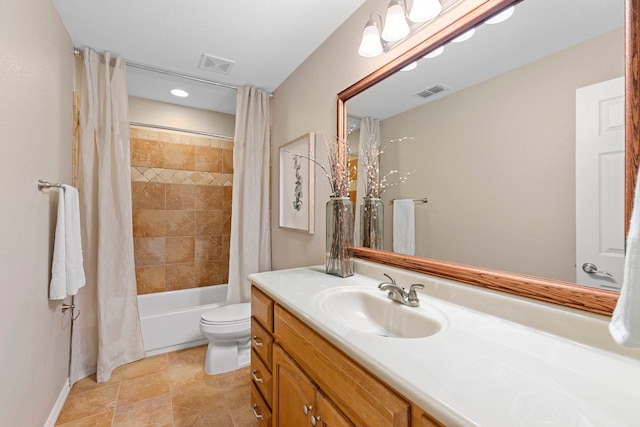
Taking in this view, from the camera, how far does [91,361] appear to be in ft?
6.71

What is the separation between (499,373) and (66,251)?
2117 mm

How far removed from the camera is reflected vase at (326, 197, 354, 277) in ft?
4.80

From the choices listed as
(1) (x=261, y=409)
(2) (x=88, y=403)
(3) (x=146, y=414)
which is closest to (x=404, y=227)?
(1) (x=261, y=409)

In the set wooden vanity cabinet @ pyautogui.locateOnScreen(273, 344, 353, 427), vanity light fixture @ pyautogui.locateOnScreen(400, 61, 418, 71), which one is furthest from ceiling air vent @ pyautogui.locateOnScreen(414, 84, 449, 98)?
wooden vanity cabinet @ pyautogui.locateOnScreen(273, 344, 353, 427)

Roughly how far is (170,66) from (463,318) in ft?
8.56

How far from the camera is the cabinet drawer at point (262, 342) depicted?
1.28 metres

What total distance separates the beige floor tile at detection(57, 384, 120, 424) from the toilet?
1.91 ft

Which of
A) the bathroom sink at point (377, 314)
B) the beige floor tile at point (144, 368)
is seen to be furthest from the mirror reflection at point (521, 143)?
the beige floor tile at point (144, 368)

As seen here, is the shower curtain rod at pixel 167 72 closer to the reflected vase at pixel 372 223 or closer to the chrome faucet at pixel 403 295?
the reflected vase at pixel 372 223

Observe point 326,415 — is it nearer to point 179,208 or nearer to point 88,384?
point 88,384

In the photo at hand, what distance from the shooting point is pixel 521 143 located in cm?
90

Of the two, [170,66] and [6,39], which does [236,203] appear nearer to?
[170,66]

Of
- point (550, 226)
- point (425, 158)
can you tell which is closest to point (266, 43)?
point (425, 158)

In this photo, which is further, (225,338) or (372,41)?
(225,338)
